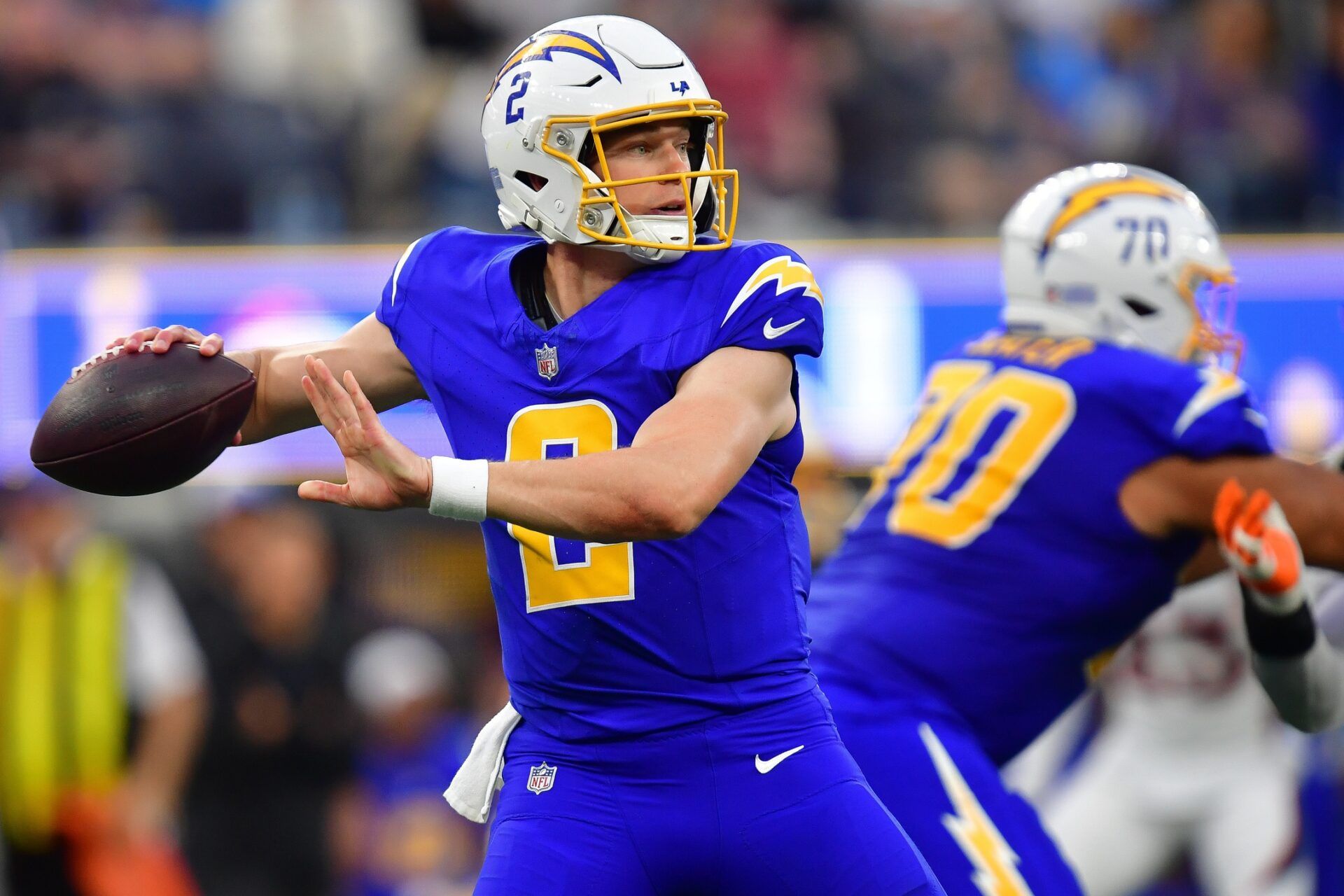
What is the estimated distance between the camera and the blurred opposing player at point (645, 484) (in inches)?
111

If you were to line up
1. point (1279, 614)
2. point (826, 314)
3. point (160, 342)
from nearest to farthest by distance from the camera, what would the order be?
point (160, 342) → point (1279, 614) → point (826, 314)

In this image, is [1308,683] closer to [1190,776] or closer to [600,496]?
[600,496]

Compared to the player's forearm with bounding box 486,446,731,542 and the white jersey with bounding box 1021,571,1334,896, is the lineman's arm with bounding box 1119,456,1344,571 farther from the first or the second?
the white jersey with bounding box 1021,571,1334,896

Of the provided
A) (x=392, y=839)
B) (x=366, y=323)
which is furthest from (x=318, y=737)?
(x=366, y=323)

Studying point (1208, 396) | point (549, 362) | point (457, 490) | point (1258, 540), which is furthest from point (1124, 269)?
point (457, 490)

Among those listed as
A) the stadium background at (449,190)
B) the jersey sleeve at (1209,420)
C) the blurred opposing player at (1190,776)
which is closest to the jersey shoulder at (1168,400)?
the jersey sleeve at (1209,420)

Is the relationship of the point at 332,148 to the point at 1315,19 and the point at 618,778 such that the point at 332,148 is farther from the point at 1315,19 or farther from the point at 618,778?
the point at 618,778

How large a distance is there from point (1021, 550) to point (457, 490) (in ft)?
4.82

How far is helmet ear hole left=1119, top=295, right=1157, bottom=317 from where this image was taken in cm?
404

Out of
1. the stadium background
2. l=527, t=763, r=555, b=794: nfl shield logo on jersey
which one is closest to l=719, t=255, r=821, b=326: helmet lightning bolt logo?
l=527, t=763, r=555, b=794: nfl shield logo on jersey

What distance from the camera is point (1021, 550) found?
3658 mm

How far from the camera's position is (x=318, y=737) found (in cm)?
711

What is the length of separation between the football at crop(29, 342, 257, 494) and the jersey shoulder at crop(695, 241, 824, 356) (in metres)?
Answer: 0.78

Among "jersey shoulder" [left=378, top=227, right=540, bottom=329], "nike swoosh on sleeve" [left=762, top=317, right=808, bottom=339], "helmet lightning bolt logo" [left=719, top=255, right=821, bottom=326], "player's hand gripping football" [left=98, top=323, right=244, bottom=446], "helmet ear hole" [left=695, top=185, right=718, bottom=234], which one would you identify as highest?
"helmet ear hole" [left=695, top=185, right=718, bottom=234]
